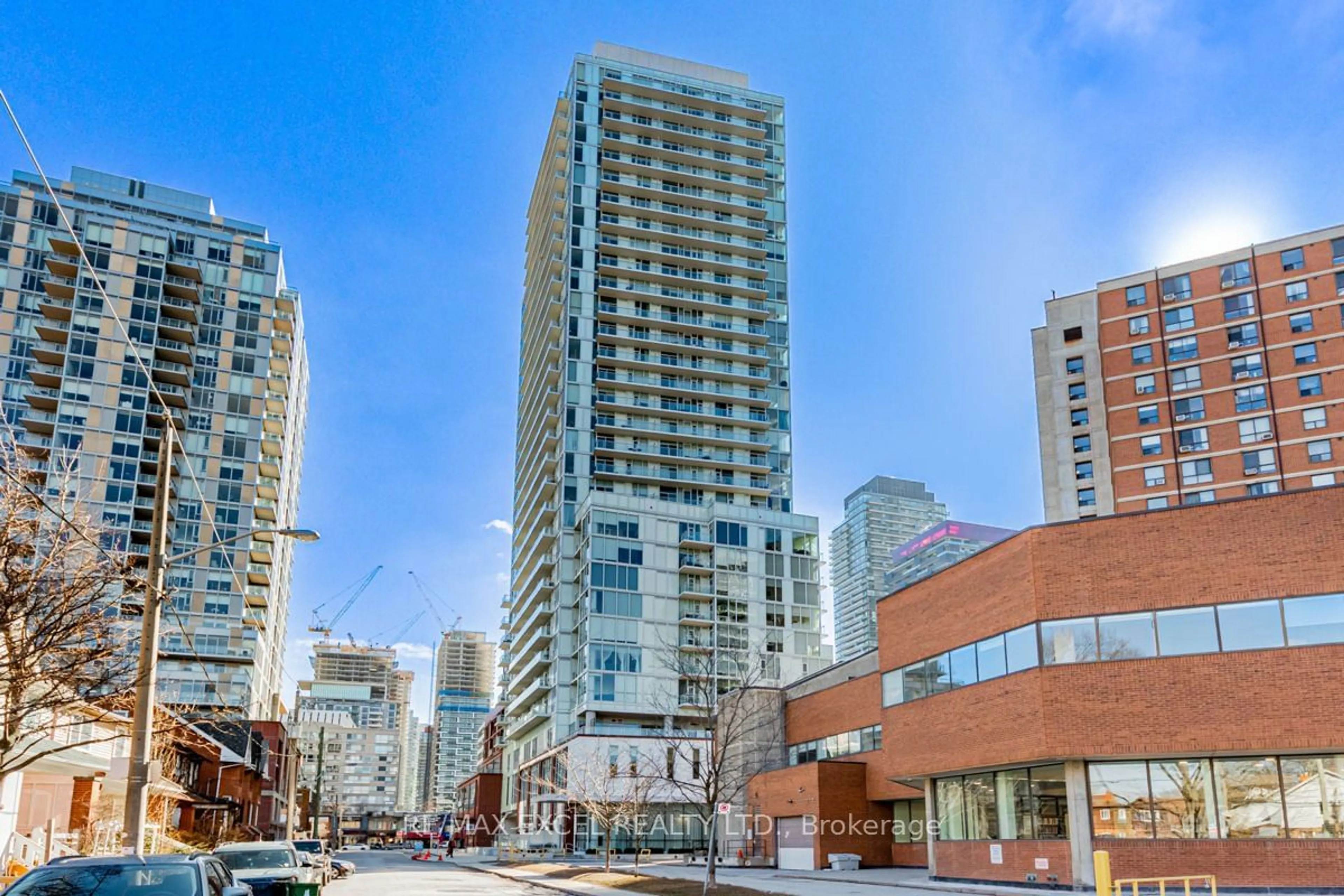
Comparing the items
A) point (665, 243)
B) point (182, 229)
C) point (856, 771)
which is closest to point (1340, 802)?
point (856, 771)

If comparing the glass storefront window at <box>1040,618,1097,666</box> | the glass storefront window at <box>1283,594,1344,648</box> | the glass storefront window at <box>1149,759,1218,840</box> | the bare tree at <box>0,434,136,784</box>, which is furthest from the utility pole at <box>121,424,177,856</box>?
the glass storefront window at <box>1283,594,1344,648</box>

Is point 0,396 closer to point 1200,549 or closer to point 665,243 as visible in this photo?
point 665,243

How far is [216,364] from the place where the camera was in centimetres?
11119

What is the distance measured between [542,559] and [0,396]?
49.1m

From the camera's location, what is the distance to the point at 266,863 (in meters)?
24.8

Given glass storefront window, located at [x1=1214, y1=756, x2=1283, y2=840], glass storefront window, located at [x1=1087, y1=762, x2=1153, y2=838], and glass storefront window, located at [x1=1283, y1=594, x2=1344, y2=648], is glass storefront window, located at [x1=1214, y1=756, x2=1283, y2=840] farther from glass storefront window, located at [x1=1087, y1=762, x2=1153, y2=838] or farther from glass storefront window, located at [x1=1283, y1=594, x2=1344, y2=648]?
glass storefront window, located at [x1=1283, y1=594, x2=1344, y2=648]

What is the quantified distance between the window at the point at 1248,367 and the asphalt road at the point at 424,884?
6708 centimetres

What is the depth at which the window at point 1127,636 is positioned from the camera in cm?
2883

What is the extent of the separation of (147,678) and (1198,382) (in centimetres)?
8635

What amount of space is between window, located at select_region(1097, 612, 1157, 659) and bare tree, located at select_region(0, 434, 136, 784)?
2369 centimetres

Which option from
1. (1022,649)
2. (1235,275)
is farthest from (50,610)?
(1235,275)

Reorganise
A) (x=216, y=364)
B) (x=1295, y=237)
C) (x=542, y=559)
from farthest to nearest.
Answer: (x=216, y=364)
(x=542, y=559)
(x=1295, y=237)

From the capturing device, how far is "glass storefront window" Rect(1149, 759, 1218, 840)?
2780 centimetres

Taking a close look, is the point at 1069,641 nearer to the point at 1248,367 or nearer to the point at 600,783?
the point at 600,783
